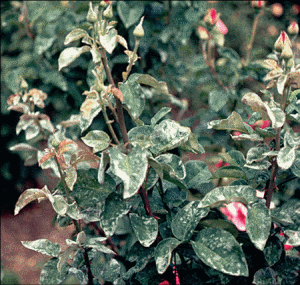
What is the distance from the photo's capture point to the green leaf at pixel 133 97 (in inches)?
28.0

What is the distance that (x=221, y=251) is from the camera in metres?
0.65

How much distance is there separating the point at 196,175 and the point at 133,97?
26 cm

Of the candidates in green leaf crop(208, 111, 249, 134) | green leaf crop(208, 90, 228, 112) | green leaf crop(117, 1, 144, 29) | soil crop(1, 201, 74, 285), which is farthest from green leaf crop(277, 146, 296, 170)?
soil crop(1, 201, 74, 285)

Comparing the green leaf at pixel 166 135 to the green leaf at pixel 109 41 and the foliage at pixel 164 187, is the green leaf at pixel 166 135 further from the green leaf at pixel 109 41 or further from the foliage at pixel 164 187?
the green leaf at pixel 109 41

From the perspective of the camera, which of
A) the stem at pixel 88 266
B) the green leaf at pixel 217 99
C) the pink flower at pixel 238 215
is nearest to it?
the stem at pixel 88 266

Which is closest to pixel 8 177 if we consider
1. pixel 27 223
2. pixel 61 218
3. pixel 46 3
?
pixel 27 223

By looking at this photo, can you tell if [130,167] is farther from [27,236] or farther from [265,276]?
[27,236]

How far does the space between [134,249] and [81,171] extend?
0.66ft

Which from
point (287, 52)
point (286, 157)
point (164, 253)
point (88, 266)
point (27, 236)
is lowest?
point (27, 236)

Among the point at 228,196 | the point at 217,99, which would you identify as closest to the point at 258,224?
the point at 228,196

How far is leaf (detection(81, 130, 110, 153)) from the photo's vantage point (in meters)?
0.70

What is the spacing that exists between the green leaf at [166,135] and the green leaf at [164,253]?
17cm

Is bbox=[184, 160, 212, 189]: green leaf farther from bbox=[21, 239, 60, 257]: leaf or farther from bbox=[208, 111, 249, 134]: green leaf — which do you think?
bbox=[21, 239, 60, 257]: leaf

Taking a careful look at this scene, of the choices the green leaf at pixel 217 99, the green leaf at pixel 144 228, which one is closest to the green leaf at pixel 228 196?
the green leaf at pixel 144 228
